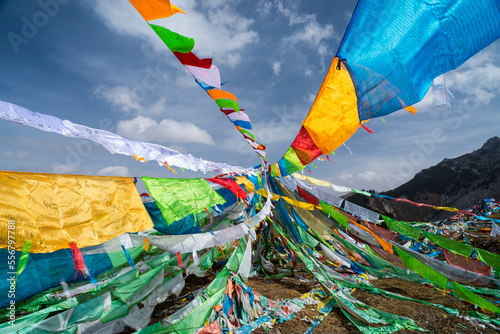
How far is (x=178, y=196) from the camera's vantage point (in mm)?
3291

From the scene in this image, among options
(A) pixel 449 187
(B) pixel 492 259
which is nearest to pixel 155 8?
(B) pixel 492 259

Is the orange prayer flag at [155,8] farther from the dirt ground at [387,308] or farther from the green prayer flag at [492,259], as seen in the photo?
the green prayer flag at [492,259]

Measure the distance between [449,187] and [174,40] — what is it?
36744mm

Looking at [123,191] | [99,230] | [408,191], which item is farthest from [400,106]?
[408,191]

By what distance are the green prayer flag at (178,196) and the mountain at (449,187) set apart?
22835 mm

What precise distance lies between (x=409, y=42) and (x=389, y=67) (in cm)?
30

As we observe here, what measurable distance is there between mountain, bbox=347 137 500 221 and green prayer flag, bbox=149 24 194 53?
23.9 meters

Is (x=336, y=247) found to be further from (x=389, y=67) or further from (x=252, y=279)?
(x=389, y=67)

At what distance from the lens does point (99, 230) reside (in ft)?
8.32

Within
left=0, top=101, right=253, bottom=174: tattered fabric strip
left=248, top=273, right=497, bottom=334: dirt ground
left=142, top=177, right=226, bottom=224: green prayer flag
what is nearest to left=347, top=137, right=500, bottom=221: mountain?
left=248, top=273, right=497, bottom=334: dirt ground

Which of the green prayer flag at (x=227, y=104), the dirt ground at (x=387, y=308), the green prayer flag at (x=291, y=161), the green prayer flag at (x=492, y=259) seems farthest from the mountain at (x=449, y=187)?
the green prayer flag at (x=227, y=104)

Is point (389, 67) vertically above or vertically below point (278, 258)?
above

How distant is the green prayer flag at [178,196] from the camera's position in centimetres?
310

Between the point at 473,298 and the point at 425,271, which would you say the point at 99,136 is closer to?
the point at 425,271
